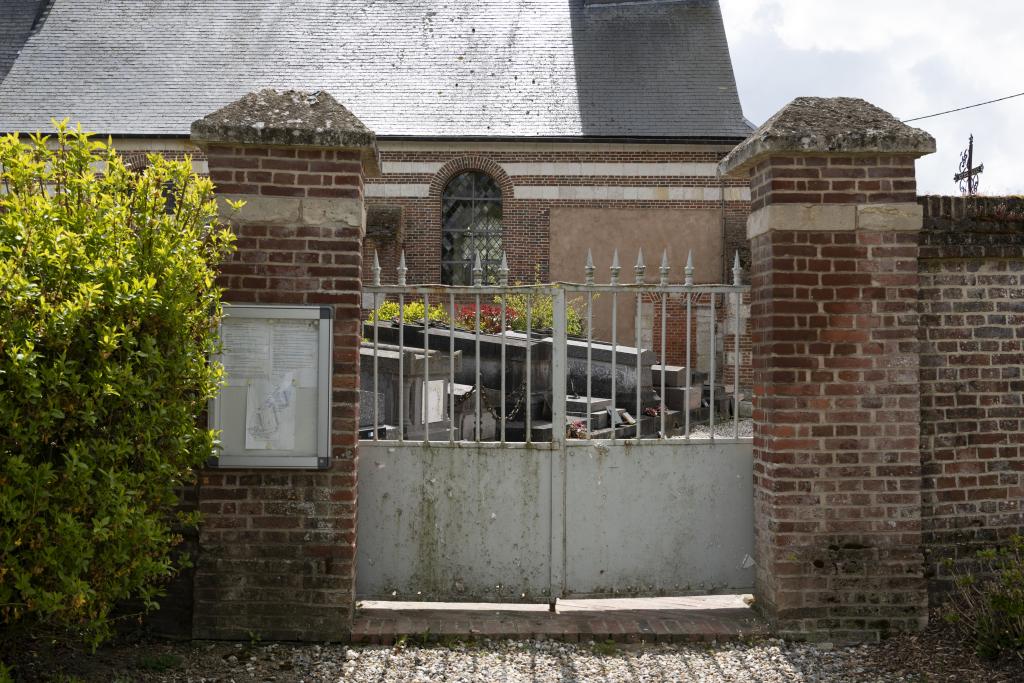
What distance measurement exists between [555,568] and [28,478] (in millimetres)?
2711

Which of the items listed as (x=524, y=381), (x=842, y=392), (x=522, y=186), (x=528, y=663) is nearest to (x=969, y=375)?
(x=842, y=392)

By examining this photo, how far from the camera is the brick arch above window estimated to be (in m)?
18.2

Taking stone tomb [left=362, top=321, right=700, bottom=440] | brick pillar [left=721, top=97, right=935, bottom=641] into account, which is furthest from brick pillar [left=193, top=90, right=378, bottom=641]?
brick pillar [left=721, top=97, right=935, bottom=641]

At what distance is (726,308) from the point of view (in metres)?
17.0

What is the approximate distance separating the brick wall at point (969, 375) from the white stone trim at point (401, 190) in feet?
46.8

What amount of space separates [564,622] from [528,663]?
19.0 inches

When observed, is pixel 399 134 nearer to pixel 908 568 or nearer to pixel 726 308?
pixel 726 308

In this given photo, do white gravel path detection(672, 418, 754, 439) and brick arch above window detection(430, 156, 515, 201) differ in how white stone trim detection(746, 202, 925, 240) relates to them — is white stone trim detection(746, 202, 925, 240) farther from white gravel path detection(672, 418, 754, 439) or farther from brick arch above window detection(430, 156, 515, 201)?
brick arch above window detection(430, 156, 515, 201)

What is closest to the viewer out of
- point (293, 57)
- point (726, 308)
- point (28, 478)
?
point (28, 478)

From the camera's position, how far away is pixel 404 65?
761 inches

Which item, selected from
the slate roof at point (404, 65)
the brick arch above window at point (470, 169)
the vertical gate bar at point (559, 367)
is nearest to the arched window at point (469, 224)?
the brick arch above window at point (470, 169)

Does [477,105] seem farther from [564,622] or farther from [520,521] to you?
[564,622]

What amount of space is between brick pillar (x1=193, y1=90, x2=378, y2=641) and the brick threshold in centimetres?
33

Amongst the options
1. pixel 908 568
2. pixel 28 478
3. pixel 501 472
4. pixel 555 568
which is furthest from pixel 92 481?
pixel 908 568
